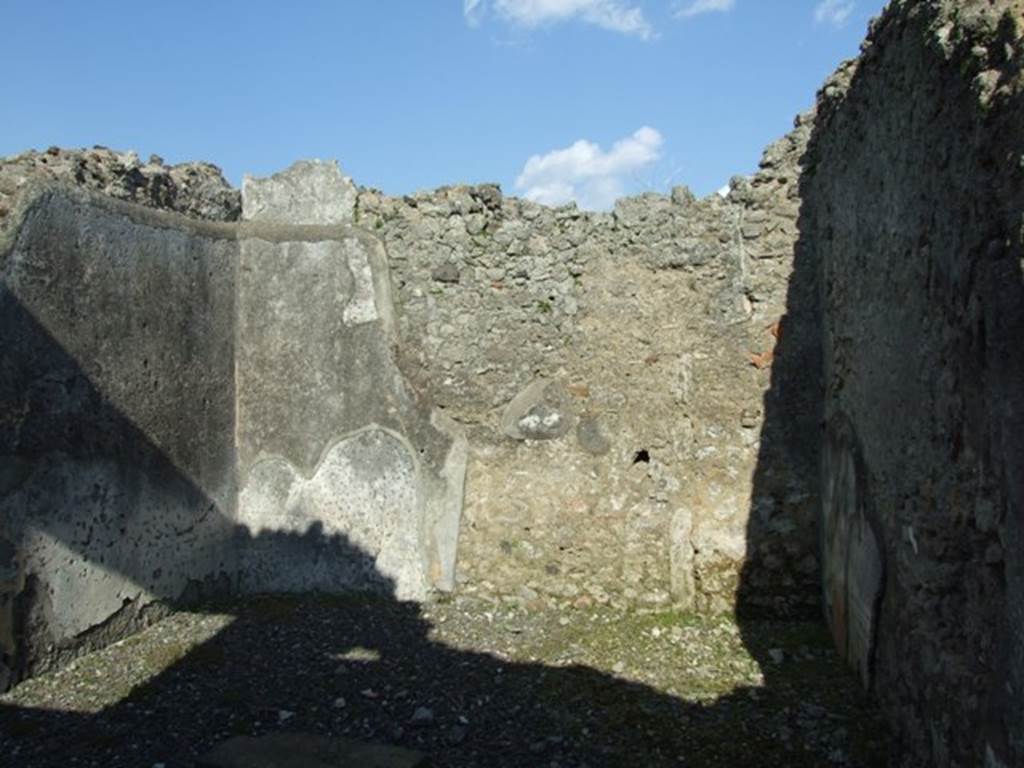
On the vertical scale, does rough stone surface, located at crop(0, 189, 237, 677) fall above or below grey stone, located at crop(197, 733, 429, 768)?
above

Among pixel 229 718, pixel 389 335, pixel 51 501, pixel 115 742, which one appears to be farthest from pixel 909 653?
pixel 51 501

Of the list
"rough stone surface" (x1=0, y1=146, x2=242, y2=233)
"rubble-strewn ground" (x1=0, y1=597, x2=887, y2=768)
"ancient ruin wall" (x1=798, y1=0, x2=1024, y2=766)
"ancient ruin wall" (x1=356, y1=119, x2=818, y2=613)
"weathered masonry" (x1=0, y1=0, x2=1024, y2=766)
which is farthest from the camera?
"ancient ruin wall" (x1=356, y1=119, x2=818, y2=613)

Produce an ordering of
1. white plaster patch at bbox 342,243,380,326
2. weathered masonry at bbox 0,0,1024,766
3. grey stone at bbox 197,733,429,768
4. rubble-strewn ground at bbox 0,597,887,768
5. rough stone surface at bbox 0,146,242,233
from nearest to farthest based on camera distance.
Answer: grey stone at bbox 197,733,429,768, rubble-strewn ground at bbox 0,597,887,768, weathered masonry at bbox 0,0,1024,766, rough stone surface at bbox 0,146,242,233, white plaster patch at bbox 342,243,380,326

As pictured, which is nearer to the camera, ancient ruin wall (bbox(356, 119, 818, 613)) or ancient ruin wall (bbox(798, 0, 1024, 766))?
ancient ruin wall (bbox(798, 0, 1024, 766))

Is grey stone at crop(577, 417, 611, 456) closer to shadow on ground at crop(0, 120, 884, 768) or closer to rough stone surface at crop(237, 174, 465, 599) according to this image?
rough stone surface at crop(237, 174, 465, 599)

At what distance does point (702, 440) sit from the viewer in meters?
4.14

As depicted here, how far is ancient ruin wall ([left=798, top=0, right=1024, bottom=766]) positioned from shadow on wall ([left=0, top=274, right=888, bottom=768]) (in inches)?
19.9

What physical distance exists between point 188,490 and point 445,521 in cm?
130

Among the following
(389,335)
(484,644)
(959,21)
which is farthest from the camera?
(389,335)

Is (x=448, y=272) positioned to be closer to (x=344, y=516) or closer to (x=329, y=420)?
(x=329, y=420)

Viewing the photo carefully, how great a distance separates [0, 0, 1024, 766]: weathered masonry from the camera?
10.9 ft

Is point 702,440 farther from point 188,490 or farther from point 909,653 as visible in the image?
point 188,490

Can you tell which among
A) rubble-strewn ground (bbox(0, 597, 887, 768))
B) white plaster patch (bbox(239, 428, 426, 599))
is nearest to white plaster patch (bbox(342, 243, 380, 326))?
white plaster patch (bbox(239, 428, 426, 599))

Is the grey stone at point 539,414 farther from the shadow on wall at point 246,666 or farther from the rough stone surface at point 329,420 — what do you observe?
the shadow on wall at point 246,666
